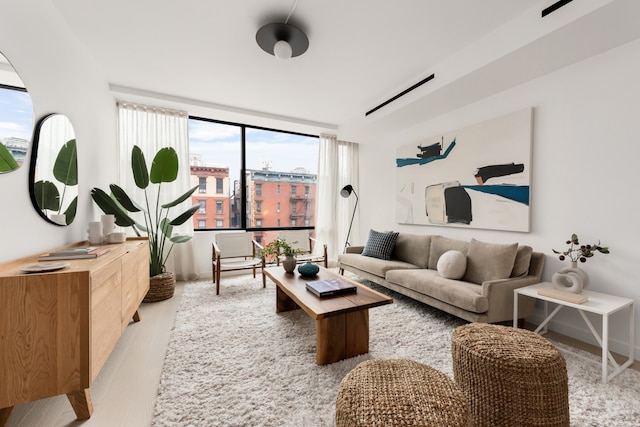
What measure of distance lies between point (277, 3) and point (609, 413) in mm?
3426

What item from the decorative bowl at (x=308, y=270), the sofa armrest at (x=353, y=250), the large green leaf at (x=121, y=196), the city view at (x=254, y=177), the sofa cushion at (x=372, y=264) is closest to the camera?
the decorative bowl at (x=308, y=270)

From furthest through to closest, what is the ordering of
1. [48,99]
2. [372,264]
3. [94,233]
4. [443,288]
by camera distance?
[372,264] → [443,288] → [94,233] → [48,99]

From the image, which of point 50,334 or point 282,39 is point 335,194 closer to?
point 282,39

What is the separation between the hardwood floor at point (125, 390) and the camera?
4.86 feet

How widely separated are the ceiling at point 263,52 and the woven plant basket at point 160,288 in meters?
2.40

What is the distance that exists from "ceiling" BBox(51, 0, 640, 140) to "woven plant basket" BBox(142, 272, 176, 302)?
240cm

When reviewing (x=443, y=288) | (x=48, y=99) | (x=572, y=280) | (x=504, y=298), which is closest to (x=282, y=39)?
(x=48, y=99)

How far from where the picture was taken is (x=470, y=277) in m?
2.94

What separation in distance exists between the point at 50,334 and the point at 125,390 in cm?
67

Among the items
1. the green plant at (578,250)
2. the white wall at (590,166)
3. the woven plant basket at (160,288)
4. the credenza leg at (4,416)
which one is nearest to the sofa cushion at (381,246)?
the white wall at (590,166)

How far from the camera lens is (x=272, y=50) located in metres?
2.56

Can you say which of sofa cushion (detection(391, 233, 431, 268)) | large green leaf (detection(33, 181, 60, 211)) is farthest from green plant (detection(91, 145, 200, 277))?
Answer: sofa cushion (detection(391, 233, 431, 268))

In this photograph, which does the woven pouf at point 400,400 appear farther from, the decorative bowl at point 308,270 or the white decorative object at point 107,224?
the white decorative object at point 107,224

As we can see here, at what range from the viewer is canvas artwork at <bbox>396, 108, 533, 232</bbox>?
9.28 ft
